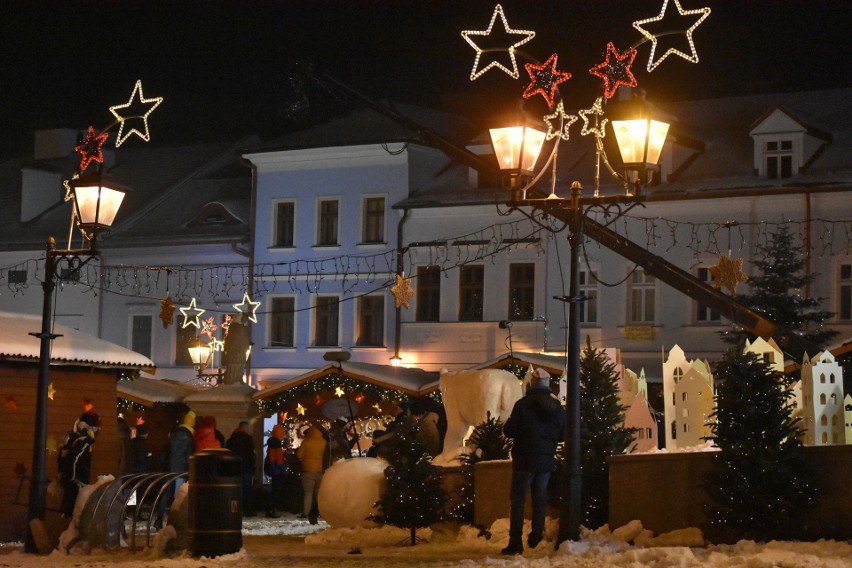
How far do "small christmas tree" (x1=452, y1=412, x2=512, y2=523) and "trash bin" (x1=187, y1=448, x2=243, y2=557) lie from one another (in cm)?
343

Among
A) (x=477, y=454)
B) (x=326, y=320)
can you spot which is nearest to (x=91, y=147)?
(x=477, y=454)

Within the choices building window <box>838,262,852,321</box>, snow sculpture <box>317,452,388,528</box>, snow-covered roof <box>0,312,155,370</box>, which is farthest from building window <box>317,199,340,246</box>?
snow sculpture <box>317,452,388,528</box>

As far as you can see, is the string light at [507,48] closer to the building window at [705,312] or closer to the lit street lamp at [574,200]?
the lit street lamp at [574,200]

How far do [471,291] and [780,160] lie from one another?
29.2ft

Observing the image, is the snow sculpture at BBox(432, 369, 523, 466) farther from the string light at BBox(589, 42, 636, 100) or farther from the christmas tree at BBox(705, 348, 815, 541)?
the christmas tree at BBox(705, 348, 815, 541)

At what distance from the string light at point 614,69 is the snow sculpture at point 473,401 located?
4.66 meters

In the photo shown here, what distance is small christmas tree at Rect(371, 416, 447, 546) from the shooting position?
15.8m

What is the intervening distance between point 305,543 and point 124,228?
29.4 meters

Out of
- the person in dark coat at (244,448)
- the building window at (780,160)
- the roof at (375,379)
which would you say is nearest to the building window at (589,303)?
the building window at (780,160)

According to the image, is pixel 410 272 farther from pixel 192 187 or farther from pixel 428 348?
pixel 192 187

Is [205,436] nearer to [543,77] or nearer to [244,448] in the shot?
[244,448]

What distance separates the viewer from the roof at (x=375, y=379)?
2798 cm

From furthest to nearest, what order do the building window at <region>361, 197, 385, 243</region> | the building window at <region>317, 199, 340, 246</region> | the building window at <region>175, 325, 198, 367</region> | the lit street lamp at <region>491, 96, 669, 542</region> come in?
the building window at <region>175, 325, 198, 367</region>
the building window at <region>317, 199, 340, 246</region>
the building window at <region>361, 197, 385, 243</region>
the lit street lamp at <region>491, 96, 669, 542</region>

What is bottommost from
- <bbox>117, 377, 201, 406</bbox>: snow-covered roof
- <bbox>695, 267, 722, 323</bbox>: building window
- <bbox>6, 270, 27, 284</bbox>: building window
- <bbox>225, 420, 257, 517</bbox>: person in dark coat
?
<bbox>225, 420, 257, 517</bbox>: person in dark coat
